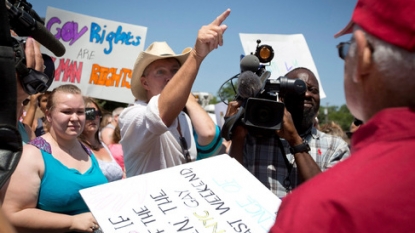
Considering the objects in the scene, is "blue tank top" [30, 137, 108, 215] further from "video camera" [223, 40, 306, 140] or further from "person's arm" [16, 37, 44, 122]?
"person's arm" [16, 37, 44, 122]

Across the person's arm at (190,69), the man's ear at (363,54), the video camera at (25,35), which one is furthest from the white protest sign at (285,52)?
the man's ear at (363,54)

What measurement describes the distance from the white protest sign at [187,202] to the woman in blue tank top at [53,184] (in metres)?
0.86

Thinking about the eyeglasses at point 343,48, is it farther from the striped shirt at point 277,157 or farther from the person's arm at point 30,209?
the person's arm at point 30,209

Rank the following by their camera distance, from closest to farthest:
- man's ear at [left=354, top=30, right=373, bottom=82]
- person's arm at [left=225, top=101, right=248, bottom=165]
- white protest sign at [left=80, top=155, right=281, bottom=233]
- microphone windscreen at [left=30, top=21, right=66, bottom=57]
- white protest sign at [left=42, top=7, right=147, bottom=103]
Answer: man's ear at [left=354, top=30, right=373, bottom=82]
microphone windscreen at [left=30, top=21, right=66, bottom=57]
white protest sign at [left=80, top=155, right=281, bottom=233]
person's arm at [left=225, top=101, right=248, bottom=165]
white protest sign at [left=42, top=7, right=147, bottom=103]

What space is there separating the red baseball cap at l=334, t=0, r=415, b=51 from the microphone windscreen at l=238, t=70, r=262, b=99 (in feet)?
4.35

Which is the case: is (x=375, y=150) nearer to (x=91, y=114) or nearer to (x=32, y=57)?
(x=32, y=57)

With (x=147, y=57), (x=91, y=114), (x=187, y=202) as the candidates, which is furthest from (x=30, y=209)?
(x=91, y=114)

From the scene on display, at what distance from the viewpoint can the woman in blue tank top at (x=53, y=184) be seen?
2.43m

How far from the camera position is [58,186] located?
8.37ft

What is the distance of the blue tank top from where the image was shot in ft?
8.29

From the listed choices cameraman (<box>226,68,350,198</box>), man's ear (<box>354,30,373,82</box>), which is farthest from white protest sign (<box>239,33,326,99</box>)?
man's ear (<box>354,30,373,82</box>)

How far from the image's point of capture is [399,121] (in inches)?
Result: 33.9

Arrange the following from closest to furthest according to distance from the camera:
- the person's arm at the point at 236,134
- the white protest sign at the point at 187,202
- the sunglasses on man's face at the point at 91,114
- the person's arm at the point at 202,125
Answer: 1. the white protest sign at the point at 187,202
2. the person's arm at the point at 202,125
3. the person's arm at the point at 236,134
4. the sunglasses on man's face at the point at 91,114

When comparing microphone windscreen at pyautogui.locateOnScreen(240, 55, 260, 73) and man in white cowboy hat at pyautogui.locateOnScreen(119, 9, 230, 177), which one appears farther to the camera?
microphone windscreen at pyautogui.locateOnScreen(240, 55, 260, 73)
